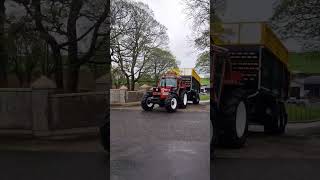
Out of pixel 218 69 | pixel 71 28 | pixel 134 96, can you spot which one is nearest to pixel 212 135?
pixel 218 69

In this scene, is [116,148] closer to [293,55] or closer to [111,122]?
[111,122]

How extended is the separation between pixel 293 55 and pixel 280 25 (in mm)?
273

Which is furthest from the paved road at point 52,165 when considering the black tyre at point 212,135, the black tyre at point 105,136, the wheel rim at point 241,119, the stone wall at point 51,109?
the wheel rim at point 241,119

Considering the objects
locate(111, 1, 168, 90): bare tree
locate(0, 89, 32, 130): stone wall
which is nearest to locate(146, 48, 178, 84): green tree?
locate(111, 1, 168, 90): bare tree

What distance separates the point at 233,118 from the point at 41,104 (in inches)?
66.9

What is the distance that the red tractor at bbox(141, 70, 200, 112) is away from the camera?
9.74 ft

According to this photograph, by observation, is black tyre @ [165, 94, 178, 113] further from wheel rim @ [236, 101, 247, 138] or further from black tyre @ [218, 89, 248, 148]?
wheel rim @ [236, 101, 247, 138]

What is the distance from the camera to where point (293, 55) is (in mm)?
3086

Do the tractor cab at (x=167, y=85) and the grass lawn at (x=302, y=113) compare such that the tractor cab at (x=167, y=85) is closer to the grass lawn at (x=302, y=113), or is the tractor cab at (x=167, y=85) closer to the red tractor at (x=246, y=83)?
the red tractor at (x=246, y=83)

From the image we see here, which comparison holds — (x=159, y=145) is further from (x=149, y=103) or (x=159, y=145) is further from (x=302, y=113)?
(x=302, y=113)

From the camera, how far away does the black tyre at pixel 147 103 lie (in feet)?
10.1

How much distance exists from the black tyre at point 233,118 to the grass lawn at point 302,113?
1.26 feet

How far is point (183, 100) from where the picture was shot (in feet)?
10.1

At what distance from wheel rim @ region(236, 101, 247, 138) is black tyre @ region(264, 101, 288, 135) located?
0.20 meters
